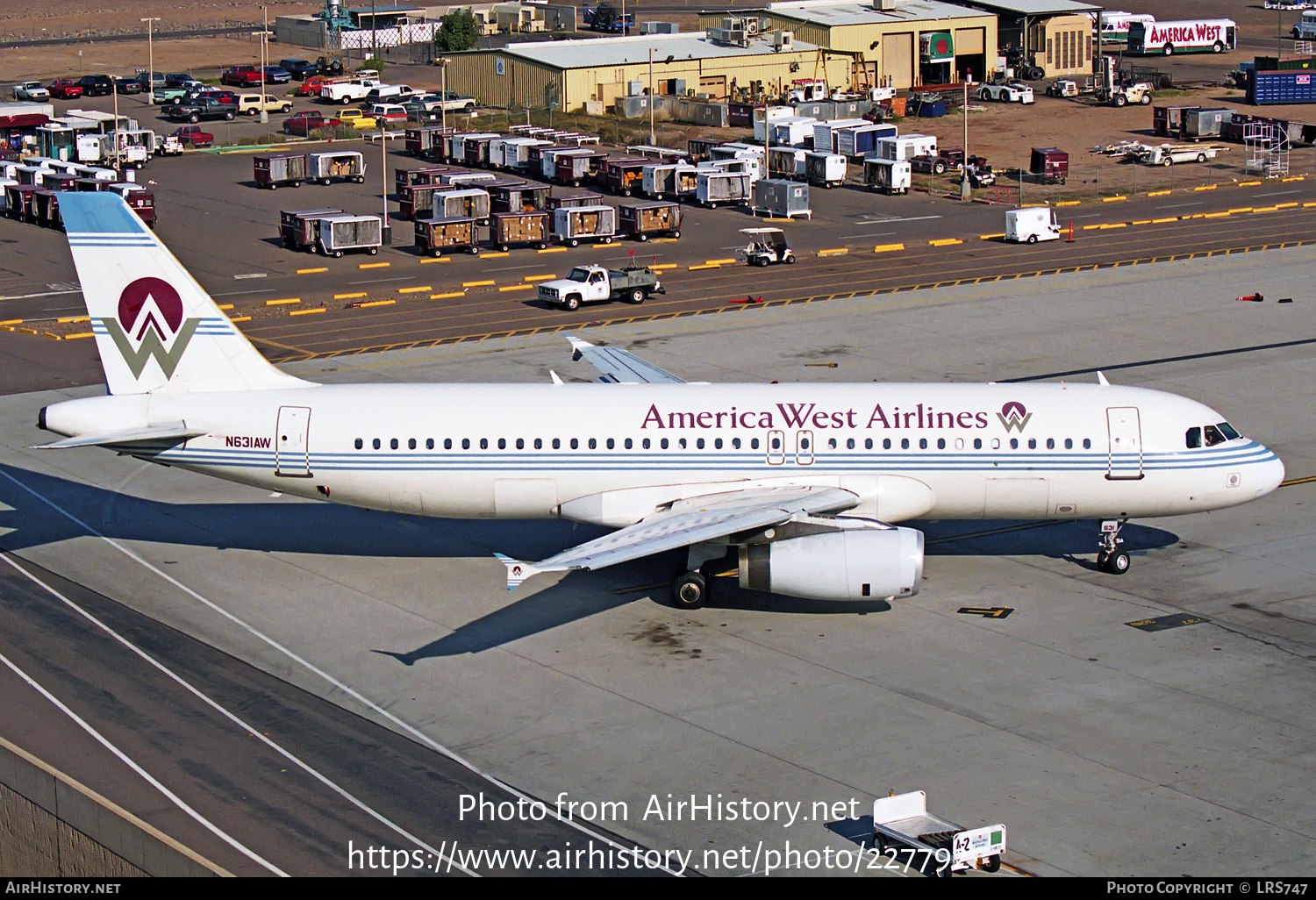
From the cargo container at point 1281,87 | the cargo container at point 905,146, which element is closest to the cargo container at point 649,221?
the cargo container at point 905,146

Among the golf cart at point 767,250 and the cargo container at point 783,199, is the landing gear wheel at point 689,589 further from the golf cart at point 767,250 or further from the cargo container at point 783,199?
the cargo container at point 783,199

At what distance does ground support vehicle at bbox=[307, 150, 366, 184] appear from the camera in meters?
117

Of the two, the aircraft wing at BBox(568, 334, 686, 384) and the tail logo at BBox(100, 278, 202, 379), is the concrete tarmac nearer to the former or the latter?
the tail logo at BBox(100, 278, 202, 379)

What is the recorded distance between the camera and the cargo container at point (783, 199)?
4176 inches

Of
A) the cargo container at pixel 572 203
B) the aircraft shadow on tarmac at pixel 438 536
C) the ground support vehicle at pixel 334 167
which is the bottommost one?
the aircraft shadow on tarmac at pixel 438 536

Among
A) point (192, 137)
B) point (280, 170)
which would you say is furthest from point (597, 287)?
point (192, 137)

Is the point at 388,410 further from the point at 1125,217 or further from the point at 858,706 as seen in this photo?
the point at 1125,217

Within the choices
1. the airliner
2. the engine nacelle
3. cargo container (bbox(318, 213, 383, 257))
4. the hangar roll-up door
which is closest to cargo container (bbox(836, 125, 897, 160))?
the hangar roll-up door

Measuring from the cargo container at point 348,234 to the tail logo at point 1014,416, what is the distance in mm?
59043

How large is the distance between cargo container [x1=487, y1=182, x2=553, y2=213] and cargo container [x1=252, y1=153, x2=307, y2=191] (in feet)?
66.5

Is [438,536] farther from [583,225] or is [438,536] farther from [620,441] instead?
[583,225]

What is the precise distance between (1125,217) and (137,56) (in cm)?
13537

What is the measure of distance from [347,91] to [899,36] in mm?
56887

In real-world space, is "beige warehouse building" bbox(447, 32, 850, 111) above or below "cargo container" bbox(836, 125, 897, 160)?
above
